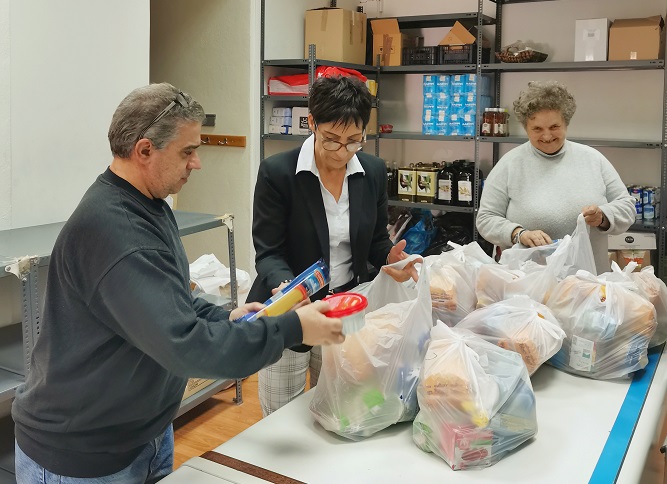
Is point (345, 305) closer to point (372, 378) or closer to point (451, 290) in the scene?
point (372, 378)

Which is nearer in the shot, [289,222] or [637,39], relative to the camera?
[289,222]

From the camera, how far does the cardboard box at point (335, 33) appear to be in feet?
15.2

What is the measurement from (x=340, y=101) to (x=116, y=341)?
90cm

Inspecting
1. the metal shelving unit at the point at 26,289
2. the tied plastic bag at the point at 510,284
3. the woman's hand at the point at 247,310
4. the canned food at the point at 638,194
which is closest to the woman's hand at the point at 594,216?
the tied plastic bag at the point at 510,284

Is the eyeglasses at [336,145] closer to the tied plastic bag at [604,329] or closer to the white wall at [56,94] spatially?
the tied plastic bag at [604,329]

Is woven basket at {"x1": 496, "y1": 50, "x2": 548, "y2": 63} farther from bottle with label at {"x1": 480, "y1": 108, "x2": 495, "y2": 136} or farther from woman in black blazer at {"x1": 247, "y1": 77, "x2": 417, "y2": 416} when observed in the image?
woman in black blazer at {"x1": 247, "y1": 77, "x2": 417, "y2": 416}

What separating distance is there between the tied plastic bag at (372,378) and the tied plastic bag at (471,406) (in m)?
0.06

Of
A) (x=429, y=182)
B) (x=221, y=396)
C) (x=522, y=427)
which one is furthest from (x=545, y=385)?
(x=429, y=182)

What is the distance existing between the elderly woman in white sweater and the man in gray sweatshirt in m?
1.53

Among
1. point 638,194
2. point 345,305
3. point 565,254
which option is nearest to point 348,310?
point 345,305

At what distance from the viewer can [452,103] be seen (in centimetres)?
457

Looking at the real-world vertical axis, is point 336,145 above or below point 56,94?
below

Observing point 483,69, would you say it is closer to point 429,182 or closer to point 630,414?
point 429,182

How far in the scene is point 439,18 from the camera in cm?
463
